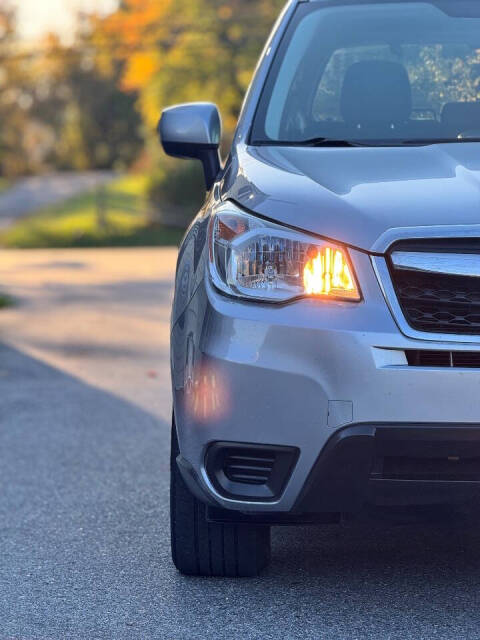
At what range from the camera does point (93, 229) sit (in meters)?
37.2

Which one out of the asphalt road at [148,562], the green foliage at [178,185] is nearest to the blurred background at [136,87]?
the green foliage at [178,185]

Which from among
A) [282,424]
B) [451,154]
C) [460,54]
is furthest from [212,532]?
[460,54]

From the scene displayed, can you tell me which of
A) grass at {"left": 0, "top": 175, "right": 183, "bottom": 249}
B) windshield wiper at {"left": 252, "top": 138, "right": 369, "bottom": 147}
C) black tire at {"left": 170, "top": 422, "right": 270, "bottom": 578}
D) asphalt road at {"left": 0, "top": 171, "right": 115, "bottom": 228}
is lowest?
asphalt road at {"left": 0, "top": 171, "right": 115, "bottom": 228}

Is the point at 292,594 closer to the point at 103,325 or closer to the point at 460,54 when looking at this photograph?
the point at 460,54

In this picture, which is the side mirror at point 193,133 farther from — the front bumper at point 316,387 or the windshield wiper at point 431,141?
the front bumper at point 316,387

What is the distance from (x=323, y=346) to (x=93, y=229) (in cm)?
3410

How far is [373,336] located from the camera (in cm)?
345

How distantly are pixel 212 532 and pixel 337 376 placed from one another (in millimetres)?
854

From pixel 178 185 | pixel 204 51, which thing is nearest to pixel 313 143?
pixel 178 185

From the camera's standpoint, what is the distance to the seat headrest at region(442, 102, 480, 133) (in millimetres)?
4573

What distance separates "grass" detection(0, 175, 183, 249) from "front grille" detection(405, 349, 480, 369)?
99.7ft

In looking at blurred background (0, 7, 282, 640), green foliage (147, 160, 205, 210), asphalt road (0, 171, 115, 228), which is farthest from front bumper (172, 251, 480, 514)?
asphalt road (0, 171, 115, 228)

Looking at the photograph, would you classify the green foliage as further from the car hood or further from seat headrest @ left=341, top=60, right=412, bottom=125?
the car hood

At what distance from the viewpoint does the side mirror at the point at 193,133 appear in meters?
4.60
